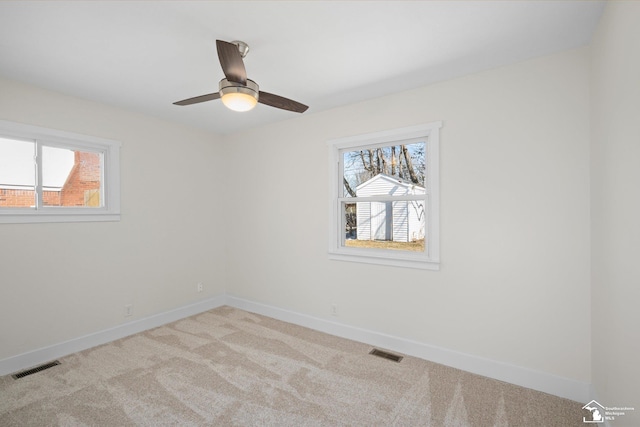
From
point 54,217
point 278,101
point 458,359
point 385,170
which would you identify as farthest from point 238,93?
point 458,359

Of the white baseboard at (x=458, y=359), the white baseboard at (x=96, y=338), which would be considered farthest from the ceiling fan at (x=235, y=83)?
the white baseboard at (x=96, y=338)

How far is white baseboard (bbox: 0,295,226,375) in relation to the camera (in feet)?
8.80

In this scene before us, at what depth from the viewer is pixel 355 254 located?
10.8ft

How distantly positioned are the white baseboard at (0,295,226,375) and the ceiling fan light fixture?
2.92 meters

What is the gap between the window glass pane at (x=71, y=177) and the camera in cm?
299

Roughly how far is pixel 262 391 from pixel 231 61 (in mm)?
2361

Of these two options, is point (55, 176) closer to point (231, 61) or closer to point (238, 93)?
point (238, 93)

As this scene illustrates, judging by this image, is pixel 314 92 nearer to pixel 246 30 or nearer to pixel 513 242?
pixel 246 30

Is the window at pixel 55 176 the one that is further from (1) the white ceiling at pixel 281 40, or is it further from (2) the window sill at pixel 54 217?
(1) the white ceiling at pixel 281 40

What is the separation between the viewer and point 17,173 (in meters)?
2.80

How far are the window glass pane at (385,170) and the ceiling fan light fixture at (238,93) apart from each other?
1628 millimetres

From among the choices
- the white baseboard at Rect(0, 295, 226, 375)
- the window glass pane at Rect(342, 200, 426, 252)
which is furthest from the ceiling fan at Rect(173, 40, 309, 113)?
the white baseboard at Rect(0, 295, 226, 375)

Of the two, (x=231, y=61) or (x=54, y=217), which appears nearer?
(x=231, y=61)

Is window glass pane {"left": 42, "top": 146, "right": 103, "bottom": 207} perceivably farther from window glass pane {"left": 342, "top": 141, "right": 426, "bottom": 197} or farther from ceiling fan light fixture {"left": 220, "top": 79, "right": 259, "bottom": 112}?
window glass pane {"left": 342, "top": 141, "right": 426, "bottom": 197}
